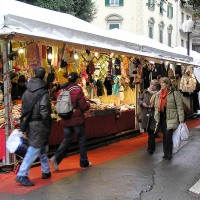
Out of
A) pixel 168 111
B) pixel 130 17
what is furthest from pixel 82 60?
pixel 130 17

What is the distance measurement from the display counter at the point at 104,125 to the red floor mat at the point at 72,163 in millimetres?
398

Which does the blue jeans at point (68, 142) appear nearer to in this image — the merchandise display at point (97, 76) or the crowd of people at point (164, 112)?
the merchandise display at point (97, 76)

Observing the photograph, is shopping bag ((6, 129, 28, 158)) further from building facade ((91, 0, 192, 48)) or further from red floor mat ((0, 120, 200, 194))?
building facade ((91, 0, 192, 48))

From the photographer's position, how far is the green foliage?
22.4 metres

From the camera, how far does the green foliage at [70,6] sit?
22.4 metres

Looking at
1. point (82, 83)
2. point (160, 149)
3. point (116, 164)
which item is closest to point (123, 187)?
point (116, 164)

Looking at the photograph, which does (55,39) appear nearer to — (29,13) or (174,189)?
(29,13)

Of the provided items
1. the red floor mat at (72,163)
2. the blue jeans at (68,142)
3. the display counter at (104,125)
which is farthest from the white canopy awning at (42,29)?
the red floor mat at (72,163)

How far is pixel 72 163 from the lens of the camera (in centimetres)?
862

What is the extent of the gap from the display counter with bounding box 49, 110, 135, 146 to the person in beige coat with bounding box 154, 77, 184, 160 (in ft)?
6.44

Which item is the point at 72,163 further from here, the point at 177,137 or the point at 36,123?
the point at 177,137

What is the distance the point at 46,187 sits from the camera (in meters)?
6.72

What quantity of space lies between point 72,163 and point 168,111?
2.22 meters

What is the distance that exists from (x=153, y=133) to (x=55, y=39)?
3.25m
